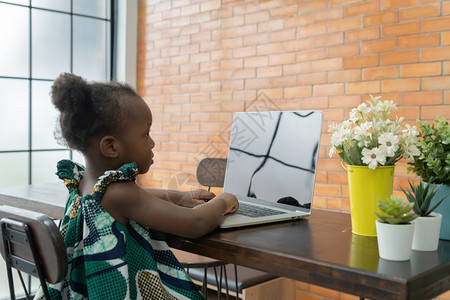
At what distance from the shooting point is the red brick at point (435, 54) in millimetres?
2301

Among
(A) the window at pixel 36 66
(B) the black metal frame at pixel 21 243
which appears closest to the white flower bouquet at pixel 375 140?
(B) the black metal frame at pixel 21 243

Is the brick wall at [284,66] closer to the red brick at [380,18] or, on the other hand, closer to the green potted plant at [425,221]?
the red brick at [380,18]

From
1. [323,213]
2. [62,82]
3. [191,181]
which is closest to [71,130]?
[62,82]

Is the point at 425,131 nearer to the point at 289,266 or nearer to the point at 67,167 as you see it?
the point at 289,266

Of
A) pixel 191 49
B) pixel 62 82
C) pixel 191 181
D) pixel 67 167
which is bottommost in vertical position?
pixel 191 181

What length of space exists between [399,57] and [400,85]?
0.47 feet

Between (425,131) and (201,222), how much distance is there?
592mm

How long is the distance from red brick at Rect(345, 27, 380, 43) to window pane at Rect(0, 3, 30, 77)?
218 centimetres

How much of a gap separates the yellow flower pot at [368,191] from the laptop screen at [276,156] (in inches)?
9.9

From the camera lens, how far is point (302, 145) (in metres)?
1.48

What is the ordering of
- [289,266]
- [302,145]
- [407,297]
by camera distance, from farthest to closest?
[302,145]
[289,266]
[407,297]

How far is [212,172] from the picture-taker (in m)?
2.68

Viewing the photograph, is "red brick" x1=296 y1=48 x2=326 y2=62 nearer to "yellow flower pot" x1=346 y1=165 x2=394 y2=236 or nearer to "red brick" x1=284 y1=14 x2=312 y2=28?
"red brick" x1=284 y1=14 x2=312 y2=28

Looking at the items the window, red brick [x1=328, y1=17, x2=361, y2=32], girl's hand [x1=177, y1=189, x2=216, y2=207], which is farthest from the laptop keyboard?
the window
